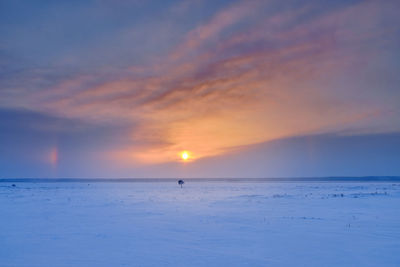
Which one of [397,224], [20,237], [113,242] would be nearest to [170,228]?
[113,242]

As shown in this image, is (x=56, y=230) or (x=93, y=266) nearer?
(x=93, y=266)

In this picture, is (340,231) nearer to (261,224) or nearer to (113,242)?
(261,224)

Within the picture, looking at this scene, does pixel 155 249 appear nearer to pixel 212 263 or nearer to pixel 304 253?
pixel 212 263

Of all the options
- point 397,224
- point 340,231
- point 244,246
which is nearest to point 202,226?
point 244,246

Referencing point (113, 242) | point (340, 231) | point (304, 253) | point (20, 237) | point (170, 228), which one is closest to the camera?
point (304, 253)

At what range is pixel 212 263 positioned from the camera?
9086mm

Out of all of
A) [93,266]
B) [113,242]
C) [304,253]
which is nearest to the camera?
[93,266]

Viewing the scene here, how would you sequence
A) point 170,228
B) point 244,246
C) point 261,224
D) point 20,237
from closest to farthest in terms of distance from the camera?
point 244,246 < point 20,237 < point 170,228 < point 261,224

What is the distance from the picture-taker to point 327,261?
365 inches

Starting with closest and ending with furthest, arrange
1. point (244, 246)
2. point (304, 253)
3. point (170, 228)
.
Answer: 1. point (304, 253)
2. point (244, 246)
3. point (170, 228)

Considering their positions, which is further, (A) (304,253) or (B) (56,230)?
(B) (56,230)

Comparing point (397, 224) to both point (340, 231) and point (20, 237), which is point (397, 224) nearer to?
point (340, 231)

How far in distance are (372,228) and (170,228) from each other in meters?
8.74

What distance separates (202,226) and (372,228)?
7.36m
